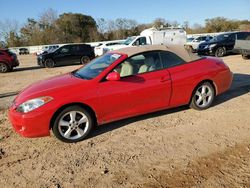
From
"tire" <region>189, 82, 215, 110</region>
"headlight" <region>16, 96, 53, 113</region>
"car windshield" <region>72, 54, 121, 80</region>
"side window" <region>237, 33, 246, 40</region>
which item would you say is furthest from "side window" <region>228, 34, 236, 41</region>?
"headlight" <region>16, 96, 53, 113</region>

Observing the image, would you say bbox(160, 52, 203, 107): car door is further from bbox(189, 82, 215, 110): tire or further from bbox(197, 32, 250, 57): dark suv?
bbox(197, 32, 250, 57): dark suv

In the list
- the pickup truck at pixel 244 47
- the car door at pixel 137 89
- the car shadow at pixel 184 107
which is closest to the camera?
the car door at pixel 137 89

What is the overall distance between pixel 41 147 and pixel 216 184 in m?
2.94

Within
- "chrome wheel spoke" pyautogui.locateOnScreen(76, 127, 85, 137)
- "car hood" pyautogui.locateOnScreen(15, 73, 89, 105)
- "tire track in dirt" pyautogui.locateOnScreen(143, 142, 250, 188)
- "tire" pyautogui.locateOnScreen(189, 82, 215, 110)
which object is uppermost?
"car hood" pyautogui.locateOnScreen(15, 73, 89, 105)

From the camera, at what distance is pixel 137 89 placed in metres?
5.32

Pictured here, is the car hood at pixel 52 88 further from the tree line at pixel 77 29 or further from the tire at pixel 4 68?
the tree line at pixel 77 29

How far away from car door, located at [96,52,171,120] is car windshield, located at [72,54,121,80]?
0.95 ft

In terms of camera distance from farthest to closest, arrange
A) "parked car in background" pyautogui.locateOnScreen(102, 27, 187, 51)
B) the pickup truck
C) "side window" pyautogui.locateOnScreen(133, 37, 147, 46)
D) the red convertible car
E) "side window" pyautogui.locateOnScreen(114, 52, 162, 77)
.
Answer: "parked car in background" pyautogui.locateOnScreen(102, 27, 187, 51), "side window" pyautogui.locateOnScreen(133, 37, 147, 46), the pickup truck, "side window" pyautogui.locateOnScreen(114, 52, 162, 77), the red convertible car

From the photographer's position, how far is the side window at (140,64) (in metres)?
5.40

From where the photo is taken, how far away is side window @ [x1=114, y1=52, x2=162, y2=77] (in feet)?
17.7

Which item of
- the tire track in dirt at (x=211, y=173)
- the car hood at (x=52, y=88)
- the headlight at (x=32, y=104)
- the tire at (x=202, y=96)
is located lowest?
the tire track in dirt at (x=211, y=173)

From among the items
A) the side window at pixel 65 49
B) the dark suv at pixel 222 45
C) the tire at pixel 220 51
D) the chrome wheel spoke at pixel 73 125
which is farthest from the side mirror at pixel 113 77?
the side window at pixel 65 49

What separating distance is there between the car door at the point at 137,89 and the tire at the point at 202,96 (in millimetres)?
765

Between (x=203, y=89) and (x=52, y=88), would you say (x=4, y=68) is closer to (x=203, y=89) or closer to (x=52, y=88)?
(x=52, y=88)
